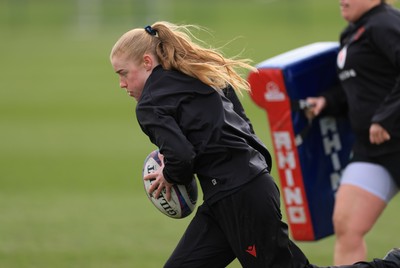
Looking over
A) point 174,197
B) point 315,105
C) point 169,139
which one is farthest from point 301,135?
point 169,139

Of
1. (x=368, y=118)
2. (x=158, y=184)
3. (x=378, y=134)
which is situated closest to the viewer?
(x=158, y=184)

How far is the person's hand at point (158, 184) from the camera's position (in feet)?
17.6

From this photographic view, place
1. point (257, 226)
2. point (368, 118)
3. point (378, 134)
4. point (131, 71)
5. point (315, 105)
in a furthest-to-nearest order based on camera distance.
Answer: point (315, 105), point (368, 118), point (378, 134), point (131, 71), point (257, 226)

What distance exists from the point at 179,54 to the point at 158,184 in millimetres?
740

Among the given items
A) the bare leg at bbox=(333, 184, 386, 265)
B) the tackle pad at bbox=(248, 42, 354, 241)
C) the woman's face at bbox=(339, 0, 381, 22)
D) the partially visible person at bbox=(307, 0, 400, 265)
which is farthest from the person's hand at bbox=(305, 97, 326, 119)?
the bare leg at bbox=(333, 184, 386, 265)

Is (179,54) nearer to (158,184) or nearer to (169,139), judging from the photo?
(169,139)

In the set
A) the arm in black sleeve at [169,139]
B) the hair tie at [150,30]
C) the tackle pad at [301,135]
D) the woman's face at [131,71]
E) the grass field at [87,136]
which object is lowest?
the grass field at [87,136]

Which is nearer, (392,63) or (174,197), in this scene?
(174,197)

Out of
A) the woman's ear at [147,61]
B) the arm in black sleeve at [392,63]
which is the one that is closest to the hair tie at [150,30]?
the woman's ear at [147,61]

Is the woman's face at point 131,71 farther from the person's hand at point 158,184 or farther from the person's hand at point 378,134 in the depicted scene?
the person's hand at point 378,134

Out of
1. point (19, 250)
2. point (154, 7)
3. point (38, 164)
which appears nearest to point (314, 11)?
point (154, 7)

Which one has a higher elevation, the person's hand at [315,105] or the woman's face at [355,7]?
the woman's face at [355,7]

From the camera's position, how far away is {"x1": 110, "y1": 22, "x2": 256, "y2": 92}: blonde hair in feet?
17.3

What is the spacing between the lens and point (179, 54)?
17.5 ft
